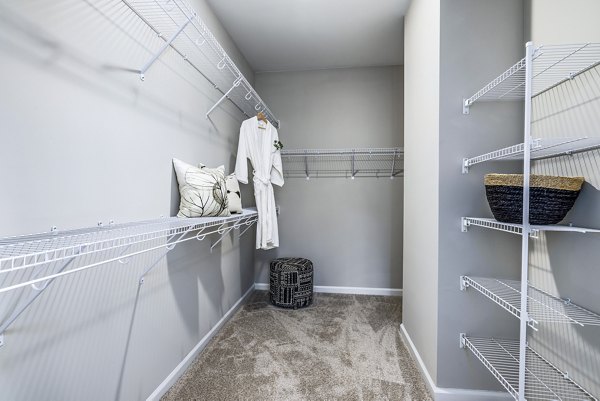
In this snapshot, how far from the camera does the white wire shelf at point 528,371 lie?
1.22 m

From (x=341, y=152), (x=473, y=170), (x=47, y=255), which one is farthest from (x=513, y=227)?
(x=341, y=152)

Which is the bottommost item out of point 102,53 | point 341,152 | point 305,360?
point 305,360

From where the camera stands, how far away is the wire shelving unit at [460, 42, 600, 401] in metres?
1.06

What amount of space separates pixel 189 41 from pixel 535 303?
2.22m

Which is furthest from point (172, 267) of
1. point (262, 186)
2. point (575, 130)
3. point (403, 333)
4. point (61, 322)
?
point (575, 130)

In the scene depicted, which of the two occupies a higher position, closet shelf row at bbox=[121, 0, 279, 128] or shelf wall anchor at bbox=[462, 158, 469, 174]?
closet shelf row at bbox=[121, 0, 279, 128]

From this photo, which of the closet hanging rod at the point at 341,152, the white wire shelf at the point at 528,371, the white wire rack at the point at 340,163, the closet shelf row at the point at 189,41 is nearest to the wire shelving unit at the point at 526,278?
A: the white wire shelf at the point at 528,371

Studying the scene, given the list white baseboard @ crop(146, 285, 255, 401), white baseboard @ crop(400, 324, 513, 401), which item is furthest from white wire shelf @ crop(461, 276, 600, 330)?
white baseboard @ crop(146, 285, 255, 401)

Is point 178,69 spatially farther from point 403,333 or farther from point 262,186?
point 403,333

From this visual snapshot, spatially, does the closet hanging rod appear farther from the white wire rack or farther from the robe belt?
the robe belt

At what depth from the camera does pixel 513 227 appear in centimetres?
118

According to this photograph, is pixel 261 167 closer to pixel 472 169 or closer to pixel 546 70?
pixel 472 169

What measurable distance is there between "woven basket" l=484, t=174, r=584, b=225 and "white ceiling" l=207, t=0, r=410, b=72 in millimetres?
1717

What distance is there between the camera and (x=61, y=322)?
1.02m
